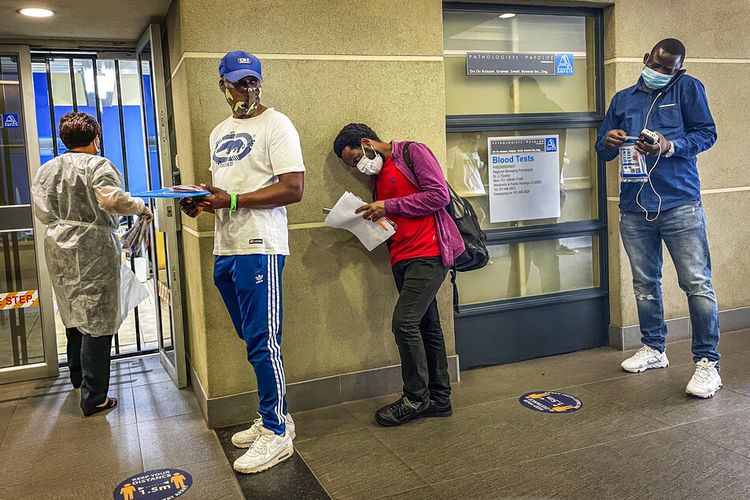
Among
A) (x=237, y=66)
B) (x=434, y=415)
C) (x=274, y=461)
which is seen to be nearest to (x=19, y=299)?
(x=274, y=461)

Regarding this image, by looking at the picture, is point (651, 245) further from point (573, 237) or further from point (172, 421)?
point (172, 421)

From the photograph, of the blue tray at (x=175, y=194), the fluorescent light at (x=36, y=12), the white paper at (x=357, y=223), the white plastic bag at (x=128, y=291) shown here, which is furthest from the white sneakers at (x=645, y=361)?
the fluorescent light at (x=36, y=12)

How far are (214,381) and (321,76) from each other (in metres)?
1.69

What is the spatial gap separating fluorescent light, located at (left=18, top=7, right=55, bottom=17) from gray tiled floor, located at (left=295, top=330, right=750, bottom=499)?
256 cm

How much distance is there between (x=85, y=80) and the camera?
8578 mm

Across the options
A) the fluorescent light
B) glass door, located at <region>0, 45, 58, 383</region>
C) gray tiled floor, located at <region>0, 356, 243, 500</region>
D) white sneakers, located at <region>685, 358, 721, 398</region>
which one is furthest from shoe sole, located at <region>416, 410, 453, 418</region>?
the fluorescent light

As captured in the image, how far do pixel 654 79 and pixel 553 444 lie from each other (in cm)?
206

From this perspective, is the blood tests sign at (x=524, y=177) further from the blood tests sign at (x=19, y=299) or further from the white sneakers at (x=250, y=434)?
the blood tests sign at (x=19, y=299)

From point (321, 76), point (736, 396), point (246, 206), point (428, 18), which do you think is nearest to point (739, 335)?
point (736, 396)

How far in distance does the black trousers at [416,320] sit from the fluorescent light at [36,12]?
7.63 feet

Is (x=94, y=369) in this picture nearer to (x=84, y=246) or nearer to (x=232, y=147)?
(x=84, y=246)

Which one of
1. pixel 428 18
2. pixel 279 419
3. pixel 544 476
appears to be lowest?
pixel 544 476

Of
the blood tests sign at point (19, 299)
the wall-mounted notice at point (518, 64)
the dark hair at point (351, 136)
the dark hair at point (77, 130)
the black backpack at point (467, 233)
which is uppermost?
the wall-mounted notice at point (518, 64)

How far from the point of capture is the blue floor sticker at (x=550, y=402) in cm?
357
